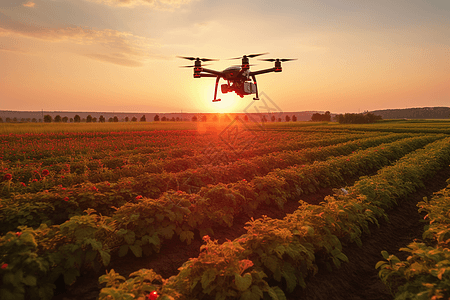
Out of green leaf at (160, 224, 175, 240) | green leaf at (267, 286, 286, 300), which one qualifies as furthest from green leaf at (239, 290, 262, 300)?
green leaf at (160, 224, 175, 240)

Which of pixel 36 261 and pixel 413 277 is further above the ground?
pixel 36 261

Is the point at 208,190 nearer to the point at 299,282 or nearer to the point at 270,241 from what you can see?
the point at 270,241

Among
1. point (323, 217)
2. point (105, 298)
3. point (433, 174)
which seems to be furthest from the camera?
point (433, 174)

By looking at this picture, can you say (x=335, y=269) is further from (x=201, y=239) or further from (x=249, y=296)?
(x=201, y=239)

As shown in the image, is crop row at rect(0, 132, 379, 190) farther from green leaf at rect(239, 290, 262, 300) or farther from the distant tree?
the distant tree

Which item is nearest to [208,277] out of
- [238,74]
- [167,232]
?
[167,232]

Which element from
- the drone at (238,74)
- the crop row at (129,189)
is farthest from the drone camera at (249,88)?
the crop row at (129,189)

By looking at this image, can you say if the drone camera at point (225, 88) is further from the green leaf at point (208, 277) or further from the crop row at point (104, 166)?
the green leaf at point (208, 277)

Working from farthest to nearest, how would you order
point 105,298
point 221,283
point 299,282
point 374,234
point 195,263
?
point 374,234
point 299,282
point 195,263
point 221,283
point 105,298

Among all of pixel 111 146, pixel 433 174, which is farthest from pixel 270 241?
pixel 111 146
